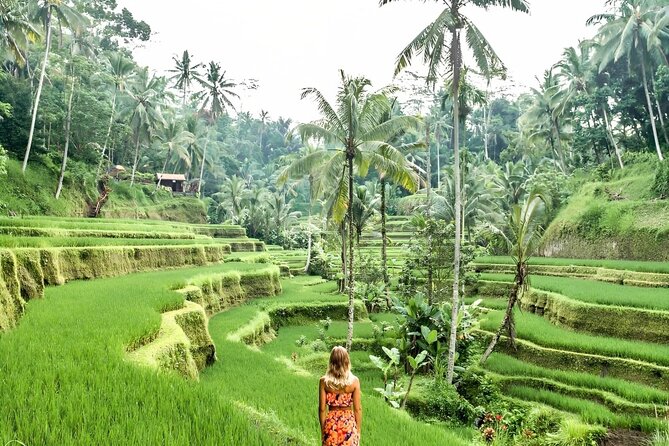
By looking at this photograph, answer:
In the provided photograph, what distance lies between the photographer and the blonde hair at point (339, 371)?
4145 mm

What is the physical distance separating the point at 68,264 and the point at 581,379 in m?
13.8

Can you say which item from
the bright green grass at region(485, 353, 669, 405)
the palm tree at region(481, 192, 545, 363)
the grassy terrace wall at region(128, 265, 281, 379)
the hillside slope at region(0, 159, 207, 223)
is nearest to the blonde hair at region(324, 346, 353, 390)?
the grassy terrace wall at region(128, 265, 281, 379)

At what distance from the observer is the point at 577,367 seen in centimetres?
1238

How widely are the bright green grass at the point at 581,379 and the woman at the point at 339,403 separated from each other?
942cm

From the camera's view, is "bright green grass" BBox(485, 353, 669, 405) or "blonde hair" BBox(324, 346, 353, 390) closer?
"blonde hair" BBox(324, 346, 353, 390)

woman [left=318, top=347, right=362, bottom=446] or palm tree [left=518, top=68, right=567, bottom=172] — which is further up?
palm tree [left=518, top=68, right=567, bottom=172]

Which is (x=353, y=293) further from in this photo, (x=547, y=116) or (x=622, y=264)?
(x=547, y=116)

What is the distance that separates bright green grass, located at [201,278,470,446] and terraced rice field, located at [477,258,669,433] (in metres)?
4.64

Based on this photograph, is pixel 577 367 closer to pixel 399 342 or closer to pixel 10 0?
pixel 399 342

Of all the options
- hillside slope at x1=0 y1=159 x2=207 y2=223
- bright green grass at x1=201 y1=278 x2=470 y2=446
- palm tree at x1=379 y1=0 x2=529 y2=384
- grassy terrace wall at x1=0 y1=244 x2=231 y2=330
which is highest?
palm tree at x1=379 y1=0 x2=529 y2=384

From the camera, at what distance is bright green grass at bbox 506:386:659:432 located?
9500 mm

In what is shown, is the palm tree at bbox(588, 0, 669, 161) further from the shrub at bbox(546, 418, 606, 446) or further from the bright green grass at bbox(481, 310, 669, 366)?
the shrub at bbox(546, 418, 606, 446)

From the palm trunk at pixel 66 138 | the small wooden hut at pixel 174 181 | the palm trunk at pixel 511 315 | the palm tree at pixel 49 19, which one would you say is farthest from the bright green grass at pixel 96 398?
the small wooden hut at pixel 174 181

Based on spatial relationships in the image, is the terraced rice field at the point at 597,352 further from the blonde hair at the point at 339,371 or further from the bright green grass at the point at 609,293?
the blonde hair at the point at 339,371
